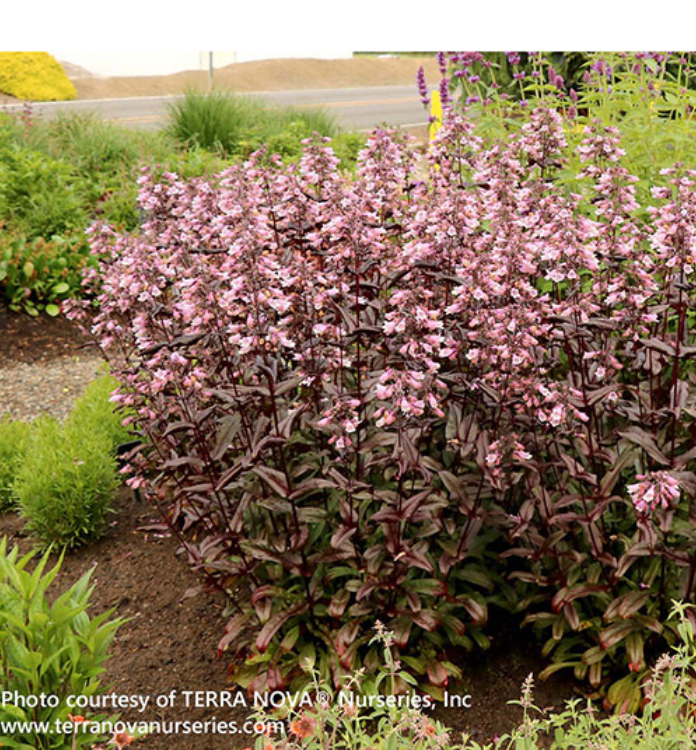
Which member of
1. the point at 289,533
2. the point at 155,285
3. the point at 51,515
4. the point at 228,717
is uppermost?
the point at 155,285

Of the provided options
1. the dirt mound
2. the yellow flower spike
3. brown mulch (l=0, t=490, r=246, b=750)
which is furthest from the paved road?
brown mulch (l=0, t=490, r=246, b=750)

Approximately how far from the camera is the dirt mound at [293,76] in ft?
111

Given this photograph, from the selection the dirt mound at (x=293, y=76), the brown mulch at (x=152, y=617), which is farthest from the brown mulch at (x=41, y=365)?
the dirt mound at (x=293, y=76)

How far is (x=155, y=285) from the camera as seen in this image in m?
3.33

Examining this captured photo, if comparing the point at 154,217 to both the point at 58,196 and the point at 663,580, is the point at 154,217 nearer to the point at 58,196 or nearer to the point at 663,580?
the point at 663,580

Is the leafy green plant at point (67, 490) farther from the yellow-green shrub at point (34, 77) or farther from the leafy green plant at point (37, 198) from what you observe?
the yellow-green shrub at point (34, 77)

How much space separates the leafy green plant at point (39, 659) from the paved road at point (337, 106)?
60.5 ft

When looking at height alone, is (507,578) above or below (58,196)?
below

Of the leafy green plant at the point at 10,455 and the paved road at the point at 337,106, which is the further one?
the paved road at the point at 337,106

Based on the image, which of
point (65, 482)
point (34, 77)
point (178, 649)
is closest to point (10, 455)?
point (65, 482)

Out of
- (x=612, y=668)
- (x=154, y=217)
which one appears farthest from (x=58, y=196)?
(x=612, y=668)

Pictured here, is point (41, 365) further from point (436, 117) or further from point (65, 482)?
point (436, 117)

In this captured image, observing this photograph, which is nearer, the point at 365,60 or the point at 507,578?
the point at 507,578

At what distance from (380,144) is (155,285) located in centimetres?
104
